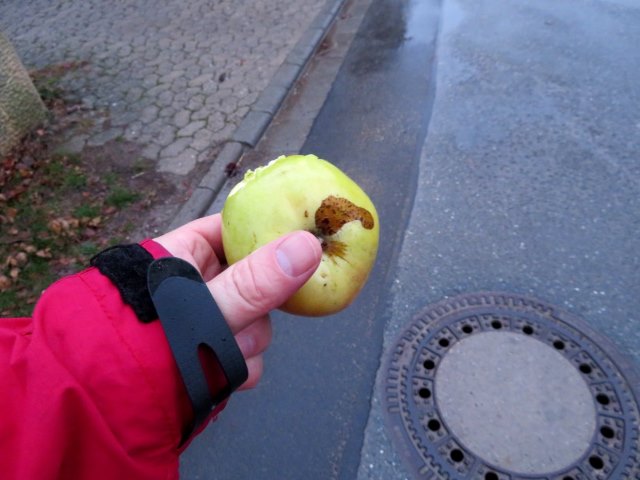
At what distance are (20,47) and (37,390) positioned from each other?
21.2 feet

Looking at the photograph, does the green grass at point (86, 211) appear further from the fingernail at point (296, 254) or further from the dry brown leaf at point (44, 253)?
the fingernail at point (296, 254)

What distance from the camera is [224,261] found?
79.0 inches

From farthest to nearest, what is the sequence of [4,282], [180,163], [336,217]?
[180,163]
[4,282]
[336,217]

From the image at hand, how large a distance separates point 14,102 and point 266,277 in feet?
14.1

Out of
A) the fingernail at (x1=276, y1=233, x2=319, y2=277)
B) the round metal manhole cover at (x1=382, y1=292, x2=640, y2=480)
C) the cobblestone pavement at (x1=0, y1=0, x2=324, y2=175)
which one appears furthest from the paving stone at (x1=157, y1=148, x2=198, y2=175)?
the fingernail at (x1=276, y1=233, x2=319, y2=277)

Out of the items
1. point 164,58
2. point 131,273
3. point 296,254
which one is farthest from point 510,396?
point 164,58

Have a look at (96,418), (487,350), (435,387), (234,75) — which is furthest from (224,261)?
(234,75)

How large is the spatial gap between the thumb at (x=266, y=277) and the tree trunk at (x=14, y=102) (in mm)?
4000

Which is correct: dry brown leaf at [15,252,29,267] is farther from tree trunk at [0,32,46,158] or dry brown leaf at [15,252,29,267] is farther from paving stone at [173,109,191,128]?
paving stone at [173,109,191,128]

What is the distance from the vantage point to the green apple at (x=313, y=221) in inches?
57.3

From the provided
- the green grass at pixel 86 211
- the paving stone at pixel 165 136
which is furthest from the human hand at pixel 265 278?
the paving stone at pixel 165 136

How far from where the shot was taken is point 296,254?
131cm

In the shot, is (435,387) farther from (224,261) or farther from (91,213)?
(91,213)

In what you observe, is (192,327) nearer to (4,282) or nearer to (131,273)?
(131,273)
